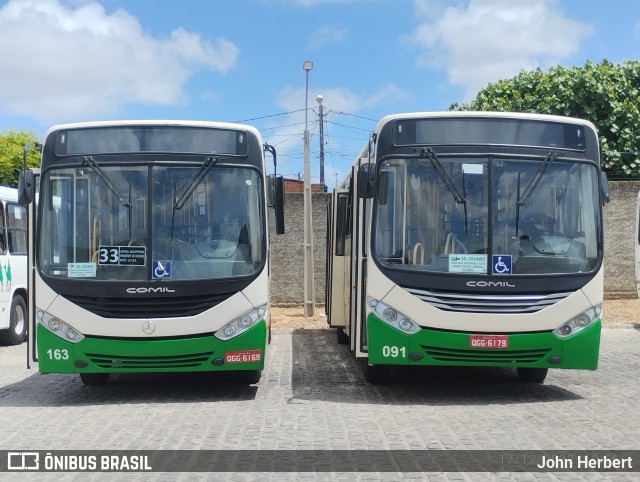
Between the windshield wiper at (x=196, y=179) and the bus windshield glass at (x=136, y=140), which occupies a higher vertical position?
the bus windshield glass at (x=136, y=140)

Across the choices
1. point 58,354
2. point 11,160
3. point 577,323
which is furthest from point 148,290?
point 11,160

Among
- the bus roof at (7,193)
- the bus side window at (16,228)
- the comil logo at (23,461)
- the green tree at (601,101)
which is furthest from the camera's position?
the green tree at (601,101)

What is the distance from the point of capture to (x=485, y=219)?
9273mm

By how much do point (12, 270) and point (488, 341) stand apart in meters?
10.1

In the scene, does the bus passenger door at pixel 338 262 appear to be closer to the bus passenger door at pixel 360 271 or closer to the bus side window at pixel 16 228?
the bus passenger door at pixel 360 271

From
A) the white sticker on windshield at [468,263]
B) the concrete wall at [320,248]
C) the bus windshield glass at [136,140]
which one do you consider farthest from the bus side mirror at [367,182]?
the concrete wall at [320,248]

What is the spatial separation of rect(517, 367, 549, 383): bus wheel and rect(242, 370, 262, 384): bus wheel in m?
3.51

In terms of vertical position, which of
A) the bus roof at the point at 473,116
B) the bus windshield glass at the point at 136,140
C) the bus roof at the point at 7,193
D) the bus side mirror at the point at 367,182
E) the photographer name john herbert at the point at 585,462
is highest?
the bus roof at the point at 473,116

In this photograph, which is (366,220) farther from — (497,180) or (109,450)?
(109,450)

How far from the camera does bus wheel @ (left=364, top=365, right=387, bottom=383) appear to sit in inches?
402

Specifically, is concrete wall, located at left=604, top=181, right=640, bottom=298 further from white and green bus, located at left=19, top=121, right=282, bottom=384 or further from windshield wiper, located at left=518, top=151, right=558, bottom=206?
white and green bus, located at left=19, top=121, right=282, bottom=384

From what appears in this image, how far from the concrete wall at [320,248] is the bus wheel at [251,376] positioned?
10093mm

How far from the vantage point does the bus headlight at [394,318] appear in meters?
9.23

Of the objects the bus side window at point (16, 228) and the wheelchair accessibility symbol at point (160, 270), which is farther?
the bus side window at point (16, 228)
